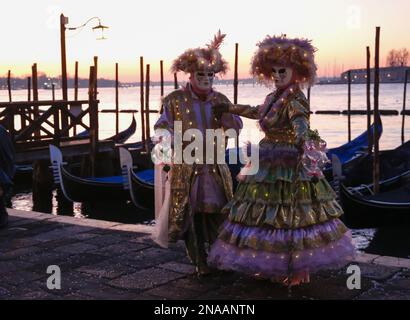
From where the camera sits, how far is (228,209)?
11.5 ft

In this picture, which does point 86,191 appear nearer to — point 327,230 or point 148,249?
point 148,249

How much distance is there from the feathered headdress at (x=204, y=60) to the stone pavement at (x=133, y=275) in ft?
4.20

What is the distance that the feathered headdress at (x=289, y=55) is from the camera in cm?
332

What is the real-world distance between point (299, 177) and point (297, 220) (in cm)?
23

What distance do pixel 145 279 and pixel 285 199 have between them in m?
1.06

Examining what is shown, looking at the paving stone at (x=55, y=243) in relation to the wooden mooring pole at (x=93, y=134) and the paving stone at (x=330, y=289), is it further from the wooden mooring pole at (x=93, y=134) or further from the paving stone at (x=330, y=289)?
the wooden mooring pole at (x=93, y=134)

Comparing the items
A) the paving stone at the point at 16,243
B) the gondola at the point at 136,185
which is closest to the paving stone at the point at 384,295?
the paving stone at the point at 16,243

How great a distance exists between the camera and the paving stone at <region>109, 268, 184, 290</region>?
11.7 feet

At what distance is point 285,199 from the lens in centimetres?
323

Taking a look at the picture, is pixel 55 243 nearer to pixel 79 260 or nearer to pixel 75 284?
pixel 79 260

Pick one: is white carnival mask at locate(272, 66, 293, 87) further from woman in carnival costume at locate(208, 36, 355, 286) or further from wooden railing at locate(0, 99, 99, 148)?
wooden railing at locate(0, 99, 99, 148)

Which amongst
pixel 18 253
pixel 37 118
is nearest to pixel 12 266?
pixel 18 253

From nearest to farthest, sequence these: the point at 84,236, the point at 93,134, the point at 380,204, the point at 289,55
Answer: the point at 289,55 < the point at 84,236 < the point at 380,204 < the point at 93,134
